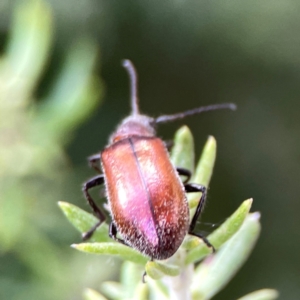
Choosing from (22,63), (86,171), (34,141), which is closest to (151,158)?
(34,141)

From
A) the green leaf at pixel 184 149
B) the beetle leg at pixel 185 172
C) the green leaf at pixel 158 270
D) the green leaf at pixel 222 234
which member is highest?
the green leaf at pixel 184 149

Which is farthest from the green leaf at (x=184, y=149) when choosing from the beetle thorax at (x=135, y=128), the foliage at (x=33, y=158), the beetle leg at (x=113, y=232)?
the foliage at (x=33, y=158)

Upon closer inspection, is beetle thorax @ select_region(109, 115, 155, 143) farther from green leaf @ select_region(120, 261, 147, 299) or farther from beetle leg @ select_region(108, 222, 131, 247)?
green leaf @ select_region(120, 261, 147, 299)

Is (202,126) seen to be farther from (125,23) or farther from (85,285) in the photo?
(85,285)

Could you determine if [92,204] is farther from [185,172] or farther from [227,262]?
[227,262]

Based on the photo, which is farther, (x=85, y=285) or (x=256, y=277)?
(x=256, y=277)

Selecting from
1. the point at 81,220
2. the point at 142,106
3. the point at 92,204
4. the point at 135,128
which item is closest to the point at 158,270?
the point at 81,220

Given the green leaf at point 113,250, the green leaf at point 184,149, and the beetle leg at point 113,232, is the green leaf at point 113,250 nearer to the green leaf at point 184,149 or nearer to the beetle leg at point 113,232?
the beetle leg at point 113,232
